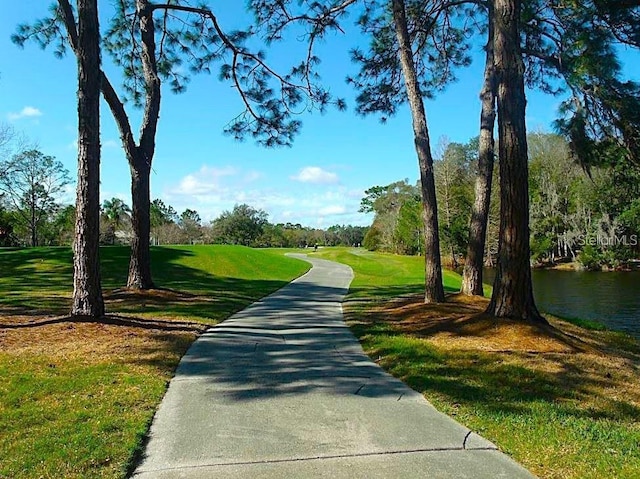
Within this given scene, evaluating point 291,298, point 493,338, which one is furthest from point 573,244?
point 493,338

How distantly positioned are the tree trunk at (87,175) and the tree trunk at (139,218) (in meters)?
4.09

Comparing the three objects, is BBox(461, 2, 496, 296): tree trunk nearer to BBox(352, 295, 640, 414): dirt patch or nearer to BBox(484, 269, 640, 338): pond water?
BBox(352, 295, 640, 414): dirt patch

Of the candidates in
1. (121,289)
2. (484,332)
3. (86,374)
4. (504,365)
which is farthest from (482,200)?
(121,289)

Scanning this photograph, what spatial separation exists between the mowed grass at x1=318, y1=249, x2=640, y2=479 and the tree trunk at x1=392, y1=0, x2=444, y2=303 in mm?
1313

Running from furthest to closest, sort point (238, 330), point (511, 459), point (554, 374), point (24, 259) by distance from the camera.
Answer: point (24, 259) → point (238, 330) → point (554, 374) → point (511, 459)

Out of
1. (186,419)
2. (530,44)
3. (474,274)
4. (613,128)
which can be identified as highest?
(530,44)

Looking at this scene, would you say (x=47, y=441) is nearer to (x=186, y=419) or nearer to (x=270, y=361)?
(x=186, y=419)

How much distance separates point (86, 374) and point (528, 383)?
4.70 m

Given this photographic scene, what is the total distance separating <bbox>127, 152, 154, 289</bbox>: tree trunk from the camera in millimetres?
11766

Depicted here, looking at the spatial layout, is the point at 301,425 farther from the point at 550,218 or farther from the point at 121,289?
the point at 550,218

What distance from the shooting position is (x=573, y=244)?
1861 inches

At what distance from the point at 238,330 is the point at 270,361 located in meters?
2.38

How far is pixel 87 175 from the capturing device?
759 cm

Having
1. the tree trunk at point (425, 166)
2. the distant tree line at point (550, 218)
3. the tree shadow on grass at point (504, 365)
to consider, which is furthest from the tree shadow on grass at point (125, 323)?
the distant tree line at point (550, 218)
